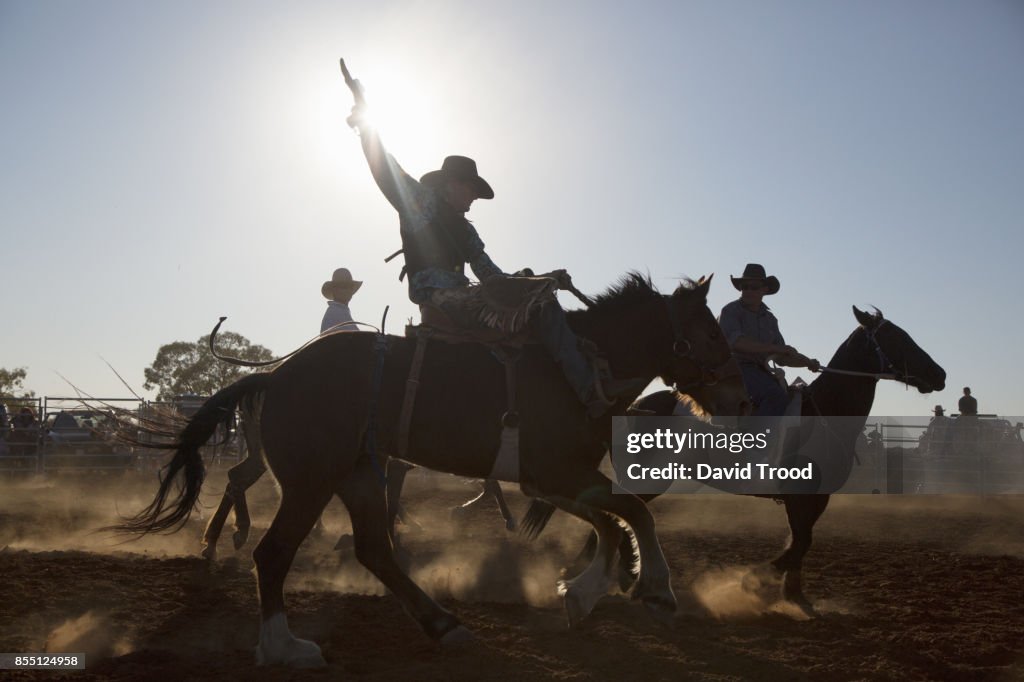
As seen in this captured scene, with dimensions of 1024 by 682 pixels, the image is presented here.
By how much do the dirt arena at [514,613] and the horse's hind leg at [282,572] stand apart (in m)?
0.11

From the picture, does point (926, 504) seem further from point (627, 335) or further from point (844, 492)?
point (627, 335)

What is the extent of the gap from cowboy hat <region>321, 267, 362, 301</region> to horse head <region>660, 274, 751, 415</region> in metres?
3.97

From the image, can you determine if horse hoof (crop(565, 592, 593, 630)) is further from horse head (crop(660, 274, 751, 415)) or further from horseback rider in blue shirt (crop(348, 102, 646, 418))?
horse head (crop(660, 274, 751, 415))

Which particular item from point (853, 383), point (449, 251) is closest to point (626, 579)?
point (449, 251)

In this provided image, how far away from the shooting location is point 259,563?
4.52 metres

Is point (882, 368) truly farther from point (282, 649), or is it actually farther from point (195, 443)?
point (195, 443)

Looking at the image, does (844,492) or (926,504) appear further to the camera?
(844,492)

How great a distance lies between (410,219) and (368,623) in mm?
2394

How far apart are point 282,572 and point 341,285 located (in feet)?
14.2

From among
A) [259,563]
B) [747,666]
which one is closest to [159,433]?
[259,563]

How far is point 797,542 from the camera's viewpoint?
6395 millimetres

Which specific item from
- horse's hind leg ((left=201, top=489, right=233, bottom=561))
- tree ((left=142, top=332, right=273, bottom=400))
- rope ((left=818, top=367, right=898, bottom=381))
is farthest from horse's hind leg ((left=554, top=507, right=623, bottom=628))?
tree ((left=142, top=332, right=273, bottom=400))

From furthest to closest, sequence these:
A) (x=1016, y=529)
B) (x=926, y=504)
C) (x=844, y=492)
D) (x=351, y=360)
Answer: (x=844, y=492) < (x=926, y=504) < (x=1016, y=529) < (x=351, y=360)

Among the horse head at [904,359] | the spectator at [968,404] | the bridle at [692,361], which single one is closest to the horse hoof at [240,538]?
the bridle at [692,361]
